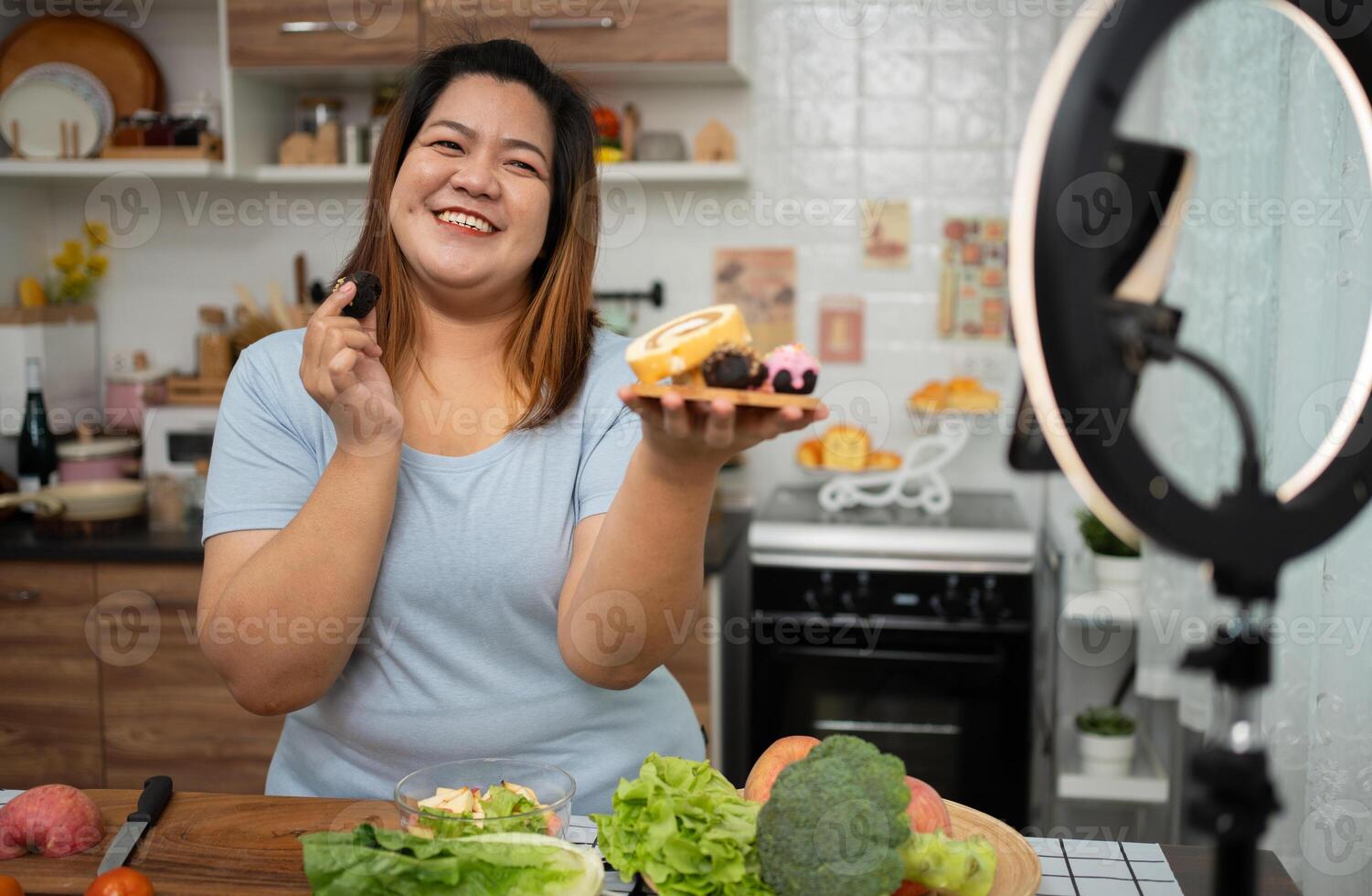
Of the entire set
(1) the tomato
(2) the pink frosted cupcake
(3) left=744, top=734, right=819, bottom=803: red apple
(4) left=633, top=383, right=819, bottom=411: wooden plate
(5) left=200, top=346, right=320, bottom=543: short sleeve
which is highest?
(2) the pink frosted cupcake

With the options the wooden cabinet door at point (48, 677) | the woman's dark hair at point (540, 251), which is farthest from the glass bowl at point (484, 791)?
the wooden cabinet door at point (48, 677)

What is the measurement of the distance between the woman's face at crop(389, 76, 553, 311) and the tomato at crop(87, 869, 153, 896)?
66 centimetres

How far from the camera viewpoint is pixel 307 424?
1310mm

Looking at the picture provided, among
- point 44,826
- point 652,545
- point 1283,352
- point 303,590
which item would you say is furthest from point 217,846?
point 1283,352

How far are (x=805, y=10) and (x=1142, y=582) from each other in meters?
1.62

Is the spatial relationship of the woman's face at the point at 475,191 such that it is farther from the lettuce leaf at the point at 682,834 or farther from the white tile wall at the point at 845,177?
the white tile wall at the point at 845,177

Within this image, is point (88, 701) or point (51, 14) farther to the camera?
point (51, 14)

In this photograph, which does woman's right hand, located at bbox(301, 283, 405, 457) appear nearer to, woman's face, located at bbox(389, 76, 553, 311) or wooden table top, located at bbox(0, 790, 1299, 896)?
woman's face, located at bbox(389, 76, 553, 311)

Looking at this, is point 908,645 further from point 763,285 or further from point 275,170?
point 275,170

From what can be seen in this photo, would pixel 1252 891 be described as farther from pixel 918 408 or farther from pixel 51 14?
pixel 51 14

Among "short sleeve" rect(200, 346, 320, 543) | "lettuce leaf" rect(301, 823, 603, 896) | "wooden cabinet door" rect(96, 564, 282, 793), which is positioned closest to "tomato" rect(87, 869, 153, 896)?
"lettuce leaf" rect(301, 823, 603, 896)

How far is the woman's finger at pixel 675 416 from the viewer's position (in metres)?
0.83

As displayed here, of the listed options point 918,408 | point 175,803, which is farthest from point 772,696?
point 175,803

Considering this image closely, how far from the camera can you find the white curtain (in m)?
1.40
